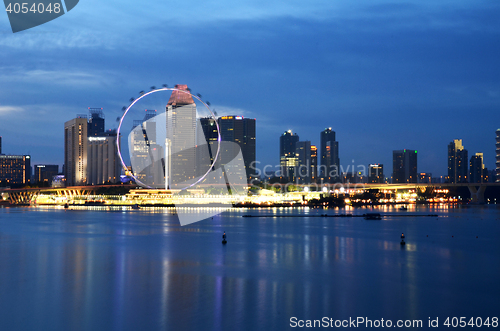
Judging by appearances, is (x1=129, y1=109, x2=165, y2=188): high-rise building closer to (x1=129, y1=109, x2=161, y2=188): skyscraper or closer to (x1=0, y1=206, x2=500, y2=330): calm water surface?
(x1=129, y1=109, x2=161, y2=188): skyscraper

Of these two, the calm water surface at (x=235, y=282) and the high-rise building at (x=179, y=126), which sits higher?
the high-rise building at (x=179, y=126)

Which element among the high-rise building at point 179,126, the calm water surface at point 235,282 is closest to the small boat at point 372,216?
the calm water surface at point 235,282

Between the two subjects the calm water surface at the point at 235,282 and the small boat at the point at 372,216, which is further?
the small boat at the point at 372,216

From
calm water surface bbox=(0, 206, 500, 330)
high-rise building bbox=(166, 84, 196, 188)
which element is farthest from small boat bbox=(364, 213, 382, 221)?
high-rise building bbox=(166, 84, 196, 188)

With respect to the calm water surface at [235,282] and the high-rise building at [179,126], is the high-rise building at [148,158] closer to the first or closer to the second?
the high-rise building at [179,126]

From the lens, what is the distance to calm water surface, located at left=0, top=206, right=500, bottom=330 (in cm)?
2014

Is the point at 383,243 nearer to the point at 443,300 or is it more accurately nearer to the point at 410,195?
the point at 443,300

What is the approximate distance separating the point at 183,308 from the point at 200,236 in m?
33.5

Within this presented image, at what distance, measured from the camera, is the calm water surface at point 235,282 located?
66.1 ft

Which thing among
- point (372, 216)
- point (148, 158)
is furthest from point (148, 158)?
point (372, 216)

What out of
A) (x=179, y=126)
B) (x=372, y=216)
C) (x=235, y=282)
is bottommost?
(x=372, y=216)

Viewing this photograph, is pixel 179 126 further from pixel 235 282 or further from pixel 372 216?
pixel 235 282

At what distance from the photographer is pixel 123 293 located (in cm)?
2394

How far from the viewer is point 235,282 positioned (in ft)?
89.2
